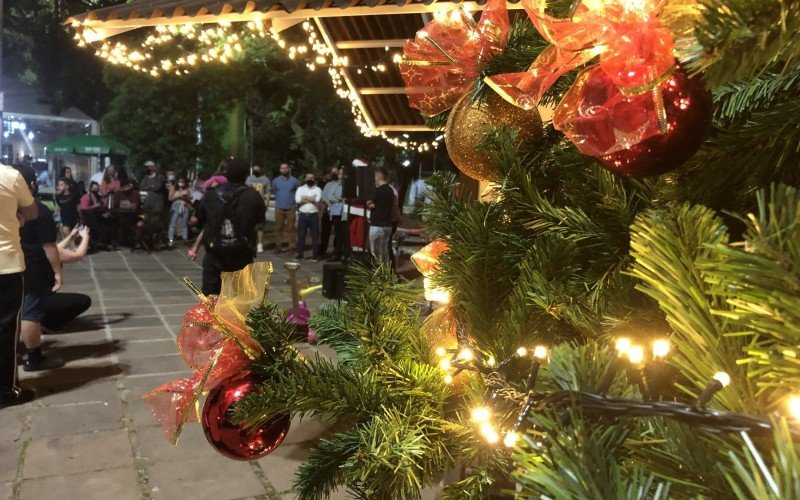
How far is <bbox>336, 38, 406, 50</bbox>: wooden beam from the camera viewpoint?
536 centimetres

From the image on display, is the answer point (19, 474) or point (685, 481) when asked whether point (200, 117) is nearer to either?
point (19, 474)

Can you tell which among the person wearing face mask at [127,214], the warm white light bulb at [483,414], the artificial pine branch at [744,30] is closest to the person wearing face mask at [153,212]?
the person wearing face mask at [127,214]

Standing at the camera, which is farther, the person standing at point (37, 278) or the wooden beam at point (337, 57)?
the wooden beam at point (337, 57)

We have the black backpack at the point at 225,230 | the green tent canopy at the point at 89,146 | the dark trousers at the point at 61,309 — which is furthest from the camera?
the green tent canopy at the point at 89,146

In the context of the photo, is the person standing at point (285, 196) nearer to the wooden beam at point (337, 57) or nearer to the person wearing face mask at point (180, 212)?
the person wearing face mask at point (180, 212)

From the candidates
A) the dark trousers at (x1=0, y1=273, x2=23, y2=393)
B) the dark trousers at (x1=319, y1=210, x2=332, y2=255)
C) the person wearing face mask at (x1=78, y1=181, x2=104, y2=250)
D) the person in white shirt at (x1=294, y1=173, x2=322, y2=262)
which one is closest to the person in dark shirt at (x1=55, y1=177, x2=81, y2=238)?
the person wearing face mask at (x1=78, y1=181, x2=104, y2=250)

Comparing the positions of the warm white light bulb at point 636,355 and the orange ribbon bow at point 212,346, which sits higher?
the warm white light bulb at point 636,355

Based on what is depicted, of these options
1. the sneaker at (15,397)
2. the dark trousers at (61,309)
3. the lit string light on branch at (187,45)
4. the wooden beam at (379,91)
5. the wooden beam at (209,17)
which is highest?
the lit string light on branch at (187,45)

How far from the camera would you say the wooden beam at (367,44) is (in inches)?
211

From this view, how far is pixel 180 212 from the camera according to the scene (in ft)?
46.9

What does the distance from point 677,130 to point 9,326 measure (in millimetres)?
5063

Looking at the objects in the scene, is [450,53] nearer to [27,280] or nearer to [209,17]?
[209,17]

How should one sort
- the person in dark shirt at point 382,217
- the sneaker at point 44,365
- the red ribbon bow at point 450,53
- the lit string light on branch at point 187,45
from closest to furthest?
the red ribbon bow at point 450,53 < the sneaker at point 44,365 < the lit string light on branch at point 187,45 < the person in dark shirt at point 382,217

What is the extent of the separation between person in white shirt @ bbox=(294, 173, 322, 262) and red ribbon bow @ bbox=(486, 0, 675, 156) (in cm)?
1185
